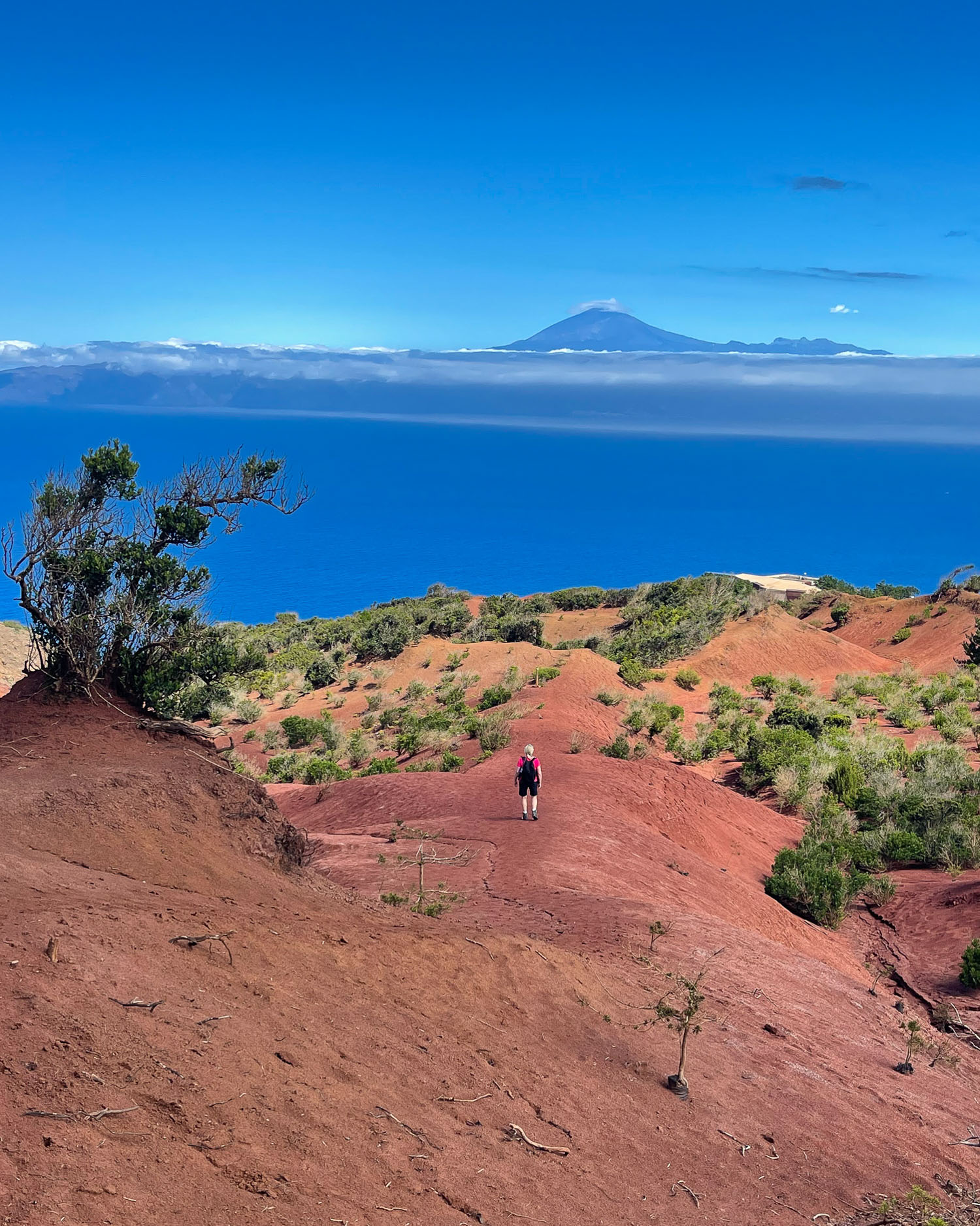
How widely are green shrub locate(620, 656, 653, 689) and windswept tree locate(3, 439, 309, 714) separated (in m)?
15.3

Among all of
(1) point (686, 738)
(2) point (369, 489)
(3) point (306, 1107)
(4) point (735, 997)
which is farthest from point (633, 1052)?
(2) point (369, 489)

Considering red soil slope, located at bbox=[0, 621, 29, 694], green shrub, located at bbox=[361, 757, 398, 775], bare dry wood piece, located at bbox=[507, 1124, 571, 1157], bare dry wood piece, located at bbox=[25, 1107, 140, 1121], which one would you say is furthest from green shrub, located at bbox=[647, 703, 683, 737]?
red soil slope, located at bbox=[0, 621, 29, 694]

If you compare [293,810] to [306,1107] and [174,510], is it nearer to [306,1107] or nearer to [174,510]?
[174,510]

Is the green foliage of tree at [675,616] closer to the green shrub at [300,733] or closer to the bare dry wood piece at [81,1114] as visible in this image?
the green shrub at [300,733]

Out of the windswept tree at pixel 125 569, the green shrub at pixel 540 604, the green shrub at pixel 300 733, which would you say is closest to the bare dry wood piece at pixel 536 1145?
the windswept tree at pixel 125 569

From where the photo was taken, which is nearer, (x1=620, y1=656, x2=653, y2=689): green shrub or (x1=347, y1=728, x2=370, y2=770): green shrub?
(x1=347, y1=728, x2=370, y2=770): green shrub

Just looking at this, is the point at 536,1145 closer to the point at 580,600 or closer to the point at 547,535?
the point at 580,600

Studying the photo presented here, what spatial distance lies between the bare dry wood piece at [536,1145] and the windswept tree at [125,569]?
8.14 metres

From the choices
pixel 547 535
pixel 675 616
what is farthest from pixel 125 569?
pixel 547 535

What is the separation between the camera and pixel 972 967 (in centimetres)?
1013

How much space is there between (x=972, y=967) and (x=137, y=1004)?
9483 millimetres

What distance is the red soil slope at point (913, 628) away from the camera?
31.0m

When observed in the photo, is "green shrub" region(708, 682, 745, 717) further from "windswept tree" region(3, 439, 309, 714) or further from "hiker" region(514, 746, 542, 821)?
"windswept tree" region(3, 439, 309, 714)

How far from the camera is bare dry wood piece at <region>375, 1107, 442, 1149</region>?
487cm
